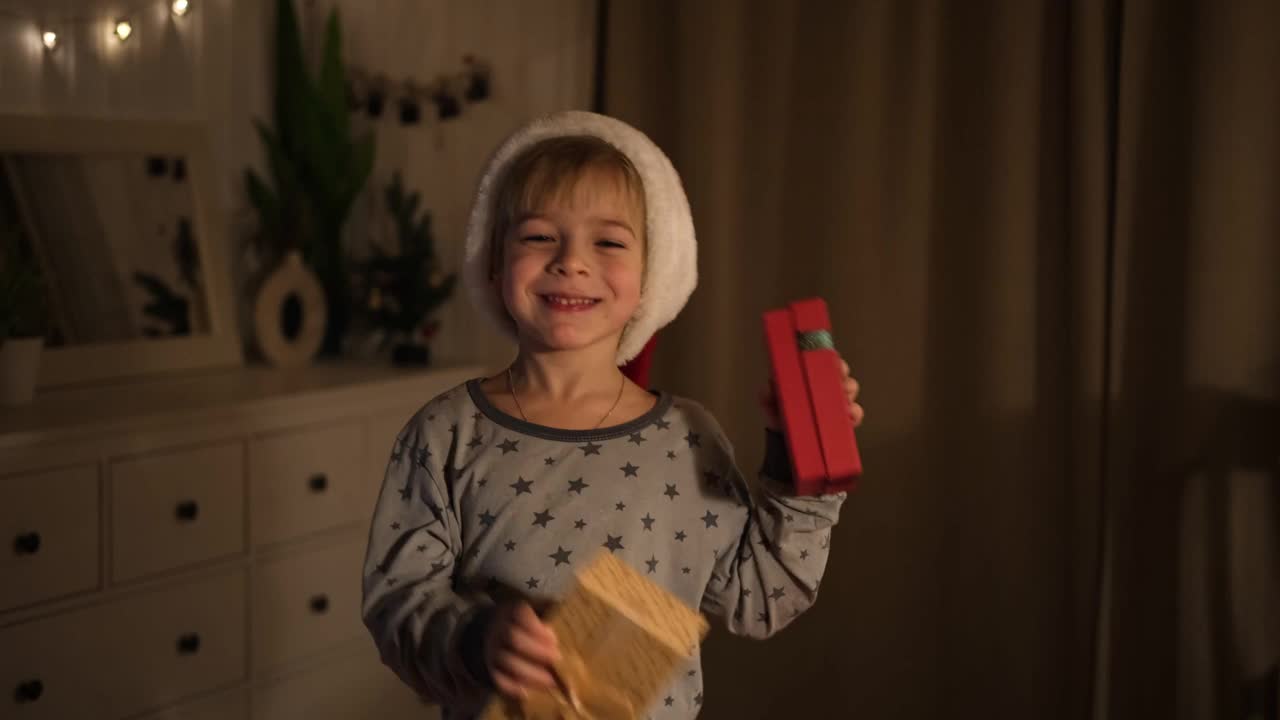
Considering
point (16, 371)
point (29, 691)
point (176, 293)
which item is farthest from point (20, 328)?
point (29, 691)

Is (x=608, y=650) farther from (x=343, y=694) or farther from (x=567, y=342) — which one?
(x=343, y=694)

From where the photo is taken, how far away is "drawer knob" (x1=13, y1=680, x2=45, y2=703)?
2.04 meters

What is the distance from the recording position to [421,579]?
4.00 feet

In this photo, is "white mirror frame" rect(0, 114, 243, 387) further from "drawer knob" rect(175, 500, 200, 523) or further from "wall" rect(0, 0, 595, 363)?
"drawer knob" rect(175, 500, 200, 523)

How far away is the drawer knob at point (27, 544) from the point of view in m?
2.02

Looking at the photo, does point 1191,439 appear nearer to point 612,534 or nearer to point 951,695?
point 951,695

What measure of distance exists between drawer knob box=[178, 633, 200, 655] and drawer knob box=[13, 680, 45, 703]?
255 mm

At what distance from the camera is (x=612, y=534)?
4.06 ft

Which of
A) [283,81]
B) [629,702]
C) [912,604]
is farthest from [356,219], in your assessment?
[629,702]

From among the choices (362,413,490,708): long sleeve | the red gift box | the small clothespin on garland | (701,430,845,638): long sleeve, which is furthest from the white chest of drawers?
the red gift box

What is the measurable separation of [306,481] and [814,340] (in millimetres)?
1515

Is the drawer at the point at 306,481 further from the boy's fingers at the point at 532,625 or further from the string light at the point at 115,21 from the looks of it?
the boy's fingers at the point at 532,625

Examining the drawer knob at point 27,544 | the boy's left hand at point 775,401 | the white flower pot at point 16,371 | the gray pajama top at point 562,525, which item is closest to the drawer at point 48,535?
the drawer knob at point 27,544

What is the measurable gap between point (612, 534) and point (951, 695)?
1290mm
